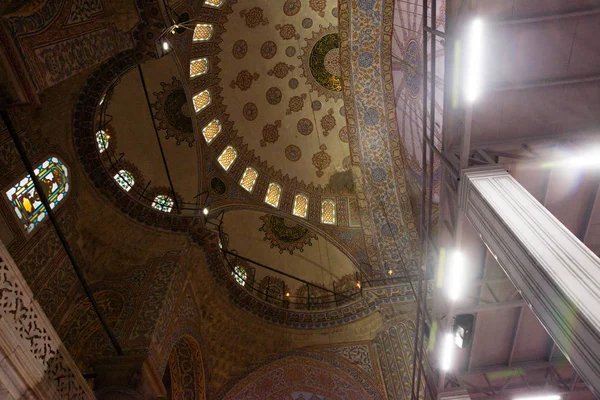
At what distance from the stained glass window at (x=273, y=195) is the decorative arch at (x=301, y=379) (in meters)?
4.88

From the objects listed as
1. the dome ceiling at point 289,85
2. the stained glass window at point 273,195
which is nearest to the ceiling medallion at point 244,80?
the dome ceiling at point 289,85

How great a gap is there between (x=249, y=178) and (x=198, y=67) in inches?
147

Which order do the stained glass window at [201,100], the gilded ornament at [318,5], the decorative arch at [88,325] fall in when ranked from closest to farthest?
1. the decorative arch at [88,325]
2. the stained glass window at [201,100]
3. the gilded ornament at [318,5]

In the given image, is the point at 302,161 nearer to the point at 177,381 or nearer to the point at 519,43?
the point at 177,381

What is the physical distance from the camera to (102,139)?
9.19m

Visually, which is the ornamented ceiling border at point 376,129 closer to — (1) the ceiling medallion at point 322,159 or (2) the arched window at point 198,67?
(1) the ceiling medallion at point 322,159

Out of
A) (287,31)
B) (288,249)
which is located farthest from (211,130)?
(288,249)

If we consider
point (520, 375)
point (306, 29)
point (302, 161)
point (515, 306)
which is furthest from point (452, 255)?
point (306, 29)

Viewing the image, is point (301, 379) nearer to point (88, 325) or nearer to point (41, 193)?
point (88, 325)

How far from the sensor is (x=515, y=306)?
15.8ft

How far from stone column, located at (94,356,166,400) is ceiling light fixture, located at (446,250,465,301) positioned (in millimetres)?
4554

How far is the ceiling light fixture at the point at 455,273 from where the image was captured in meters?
4.29

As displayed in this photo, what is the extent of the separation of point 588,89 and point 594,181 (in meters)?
1.01

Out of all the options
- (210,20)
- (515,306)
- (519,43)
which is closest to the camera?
(519,43)
